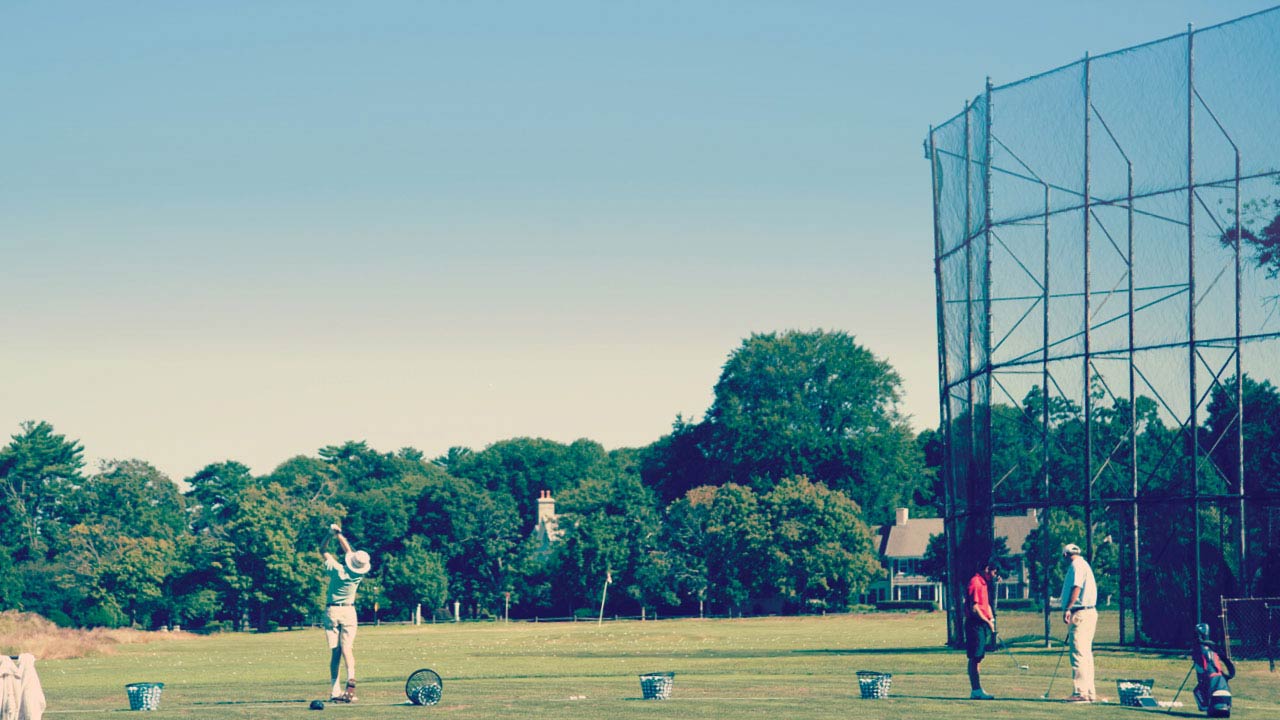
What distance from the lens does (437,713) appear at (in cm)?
2105

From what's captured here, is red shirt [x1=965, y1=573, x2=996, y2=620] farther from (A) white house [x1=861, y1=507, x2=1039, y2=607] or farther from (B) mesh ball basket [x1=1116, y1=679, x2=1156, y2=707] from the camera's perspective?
(A) white house [x1=861, y1=507, x2=1039, y2=607]

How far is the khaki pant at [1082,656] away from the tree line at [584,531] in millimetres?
71147

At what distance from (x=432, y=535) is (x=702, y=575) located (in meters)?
26.4

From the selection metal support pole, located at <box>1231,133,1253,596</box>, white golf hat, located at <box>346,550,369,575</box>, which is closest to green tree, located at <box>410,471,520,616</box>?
metal support pole, located at <box>1231,133,1253,596</box>

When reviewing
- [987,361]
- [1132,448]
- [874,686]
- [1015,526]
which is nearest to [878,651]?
[1015,526]

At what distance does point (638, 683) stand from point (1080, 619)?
8.86 m

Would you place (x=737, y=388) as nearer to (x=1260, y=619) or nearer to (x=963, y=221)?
(x=963, y=221)

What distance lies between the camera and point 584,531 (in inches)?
3957

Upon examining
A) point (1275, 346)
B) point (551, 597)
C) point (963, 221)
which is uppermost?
point (963, 221)

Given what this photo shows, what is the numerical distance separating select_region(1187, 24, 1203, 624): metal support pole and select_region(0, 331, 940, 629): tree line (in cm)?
5830

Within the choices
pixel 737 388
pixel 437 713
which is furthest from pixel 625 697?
pixel 737 388

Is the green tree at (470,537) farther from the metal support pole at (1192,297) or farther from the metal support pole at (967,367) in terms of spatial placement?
the metal support pole at (1192,297)

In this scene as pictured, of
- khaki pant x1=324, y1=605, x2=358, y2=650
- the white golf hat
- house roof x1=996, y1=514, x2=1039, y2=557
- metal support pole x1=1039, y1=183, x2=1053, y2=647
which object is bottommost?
khaki pant x1=324, y1=605, x2=358, y2=650

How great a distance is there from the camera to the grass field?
21.5 m
